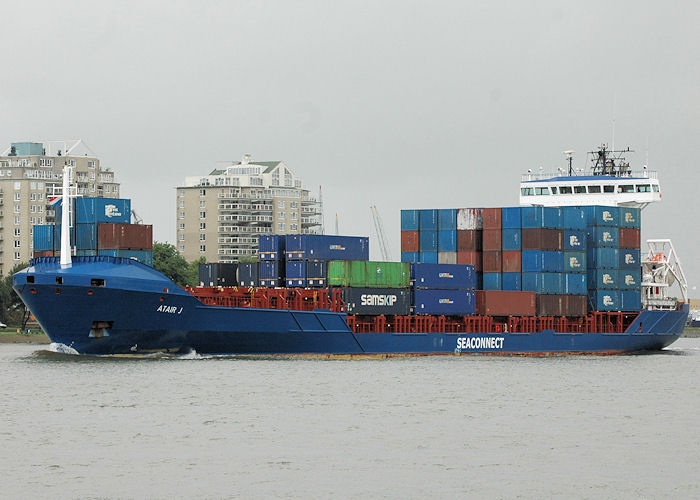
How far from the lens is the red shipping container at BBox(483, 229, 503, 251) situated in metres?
73.3

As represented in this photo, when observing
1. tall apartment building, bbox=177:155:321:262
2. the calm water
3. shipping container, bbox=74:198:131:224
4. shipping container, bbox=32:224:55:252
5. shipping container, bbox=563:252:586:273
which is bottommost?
the calm water

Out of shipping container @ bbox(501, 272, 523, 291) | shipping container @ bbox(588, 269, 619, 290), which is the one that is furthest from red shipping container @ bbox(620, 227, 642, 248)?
shipping container @ bbox(501, 272, 523, 291)

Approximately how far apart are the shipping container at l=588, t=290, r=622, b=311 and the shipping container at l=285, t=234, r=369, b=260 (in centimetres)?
1776

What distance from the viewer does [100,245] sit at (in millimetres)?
61719

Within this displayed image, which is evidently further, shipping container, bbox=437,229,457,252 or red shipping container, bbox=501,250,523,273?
shipping container, bbox=437,229,457,252

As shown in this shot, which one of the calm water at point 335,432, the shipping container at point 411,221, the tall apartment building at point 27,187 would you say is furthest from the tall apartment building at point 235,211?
the calm water at point 335,432

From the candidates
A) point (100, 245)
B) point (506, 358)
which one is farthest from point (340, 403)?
point (506, 358)

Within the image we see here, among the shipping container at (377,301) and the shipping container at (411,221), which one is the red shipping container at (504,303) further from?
the shipping container at (411,221)

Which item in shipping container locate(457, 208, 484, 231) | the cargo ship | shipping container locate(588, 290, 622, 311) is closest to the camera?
the cargo ship

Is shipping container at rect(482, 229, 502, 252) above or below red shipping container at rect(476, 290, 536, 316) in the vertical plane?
above

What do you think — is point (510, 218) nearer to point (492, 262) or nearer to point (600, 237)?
point (492, 262)

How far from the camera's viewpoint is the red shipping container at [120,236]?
61.8 m

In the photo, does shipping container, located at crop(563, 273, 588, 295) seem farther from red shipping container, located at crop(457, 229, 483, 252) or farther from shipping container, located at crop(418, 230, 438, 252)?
shipping container, located at crop(418, 230, 438, 252)

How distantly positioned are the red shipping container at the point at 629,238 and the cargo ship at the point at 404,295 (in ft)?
0.39
